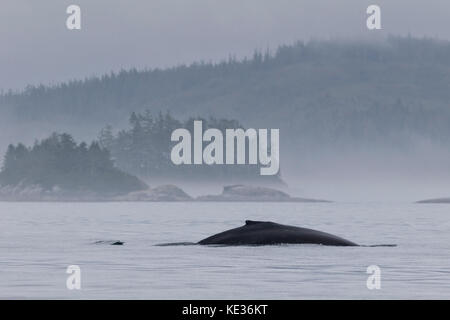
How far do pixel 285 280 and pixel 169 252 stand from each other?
9583 mm

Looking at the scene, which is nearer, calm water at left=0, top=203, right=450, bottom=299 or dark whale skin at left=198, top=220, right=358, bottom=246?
calm water at left=0, top=203, right=450, bottom=299

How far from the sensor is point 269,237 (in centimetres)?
3900

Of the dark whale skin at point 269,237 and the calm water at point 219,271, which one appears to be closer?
the calm water at point 219,271

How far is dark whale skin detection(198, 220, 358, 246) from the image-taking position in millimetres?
38828

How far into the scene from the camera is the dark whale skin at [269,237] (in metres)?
38.8

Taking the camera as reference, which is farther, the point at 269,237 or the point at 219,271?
the point at 269,237

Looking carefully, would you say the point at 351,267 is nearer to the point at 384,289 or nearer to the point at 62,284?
the point at 384,289

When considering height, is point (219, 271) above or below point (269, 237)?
above

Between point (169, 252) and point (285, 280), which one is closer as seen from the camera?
point (285, 280)

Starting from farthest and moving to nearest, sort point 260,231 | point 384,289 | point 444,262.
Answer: point 260,231, point 444,262, point 384,289

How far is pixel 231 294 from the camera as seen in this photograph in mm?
24453
